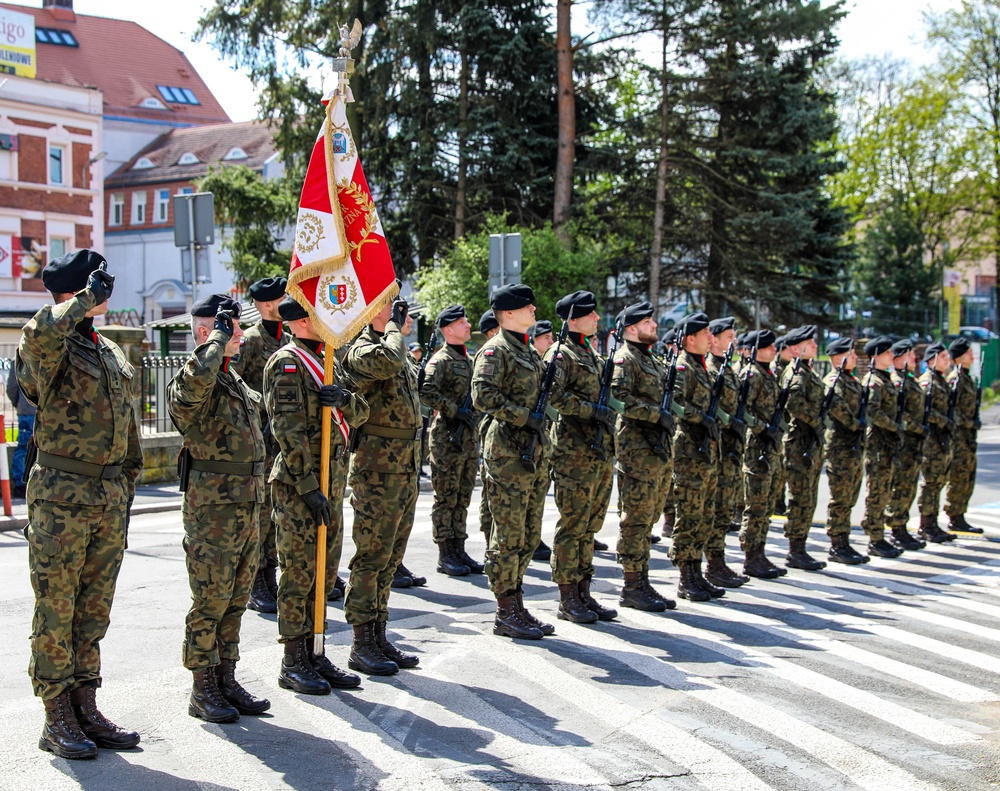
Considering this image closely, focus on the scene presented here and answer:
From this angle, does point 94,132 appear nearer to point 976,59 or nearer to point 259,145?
point 259,145

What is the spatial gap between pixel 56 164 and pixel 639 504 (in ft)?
129

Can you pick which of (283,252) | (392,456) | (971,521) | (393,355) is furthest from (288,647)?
(283,252)

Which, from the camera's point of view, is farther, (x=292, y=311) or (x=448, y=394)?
(x=448, y=394)

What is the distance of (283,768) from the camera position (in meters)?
4.88

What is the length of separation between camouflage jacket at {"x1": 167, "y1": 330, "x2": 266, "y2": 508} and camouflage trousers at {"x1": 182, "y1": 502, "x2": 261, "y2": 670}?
0.24 feet

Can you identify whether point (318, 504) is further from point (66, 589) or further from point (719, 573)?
point (719, 573)

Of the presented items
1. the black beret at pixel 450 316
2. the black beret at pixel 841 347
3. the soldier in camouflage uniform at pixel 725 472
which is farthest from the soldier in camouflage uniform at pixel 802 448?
the black beret at pixel 450 316

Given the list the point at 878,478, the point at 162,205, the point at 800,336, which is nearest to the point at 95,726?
the point at 800,336

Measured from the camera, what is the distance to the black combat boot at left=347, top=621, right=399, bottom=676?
633 centimetres

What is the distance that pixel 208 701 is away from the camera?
215 inches

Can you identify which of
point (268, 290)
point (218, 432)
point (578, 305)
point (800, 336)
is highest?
point (268, 290)

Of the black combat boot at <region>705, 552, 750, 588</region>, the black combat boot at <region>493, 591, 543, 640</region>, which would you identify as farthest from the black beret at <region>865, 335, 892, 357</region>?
the black combat boot at <region>493, 591, 543, 640</region>

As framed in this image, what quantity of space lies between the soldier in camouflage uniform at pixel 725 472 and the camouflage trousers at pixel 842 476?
1.63 metres

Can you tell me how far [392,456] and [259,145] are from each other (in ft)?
157
